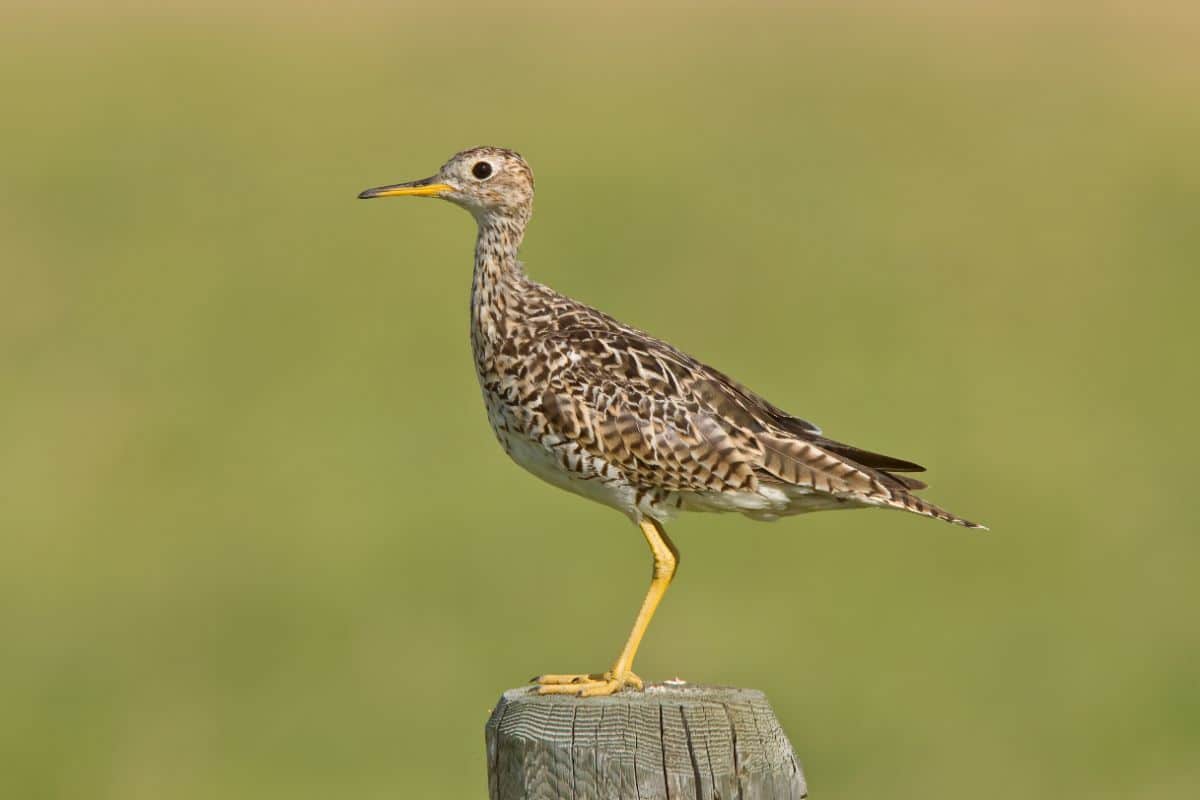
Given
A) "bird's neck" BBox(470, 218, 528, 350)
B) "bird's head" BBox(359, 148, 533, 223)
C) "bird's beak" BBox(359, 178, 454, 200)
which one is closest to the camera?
"bird's beak" BBox(359, 178, 454, 200)

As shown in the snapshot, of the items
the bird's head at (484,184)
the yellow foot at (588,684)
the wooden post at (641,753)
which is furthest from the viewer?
the bird's head at (484,184)

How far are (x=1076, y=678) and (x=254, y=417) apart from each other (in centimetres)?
1106

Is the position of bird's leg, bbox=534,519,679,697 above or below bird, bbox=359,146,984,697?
below

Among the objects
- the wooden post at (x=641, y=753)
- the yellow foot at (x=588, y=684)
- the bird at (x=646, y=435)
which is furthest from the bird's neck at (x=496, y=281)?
the wooden post at (x=641, y=753)

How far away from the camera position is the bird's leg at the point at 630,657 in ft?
31.0

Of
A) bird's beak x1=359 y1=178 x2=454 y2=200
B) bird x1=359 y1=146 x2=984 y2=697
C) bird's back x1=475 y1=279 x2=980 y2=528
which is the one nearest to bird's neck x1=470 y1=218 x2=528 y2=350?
bird x1=359 y1=146 x2=984 y2=697

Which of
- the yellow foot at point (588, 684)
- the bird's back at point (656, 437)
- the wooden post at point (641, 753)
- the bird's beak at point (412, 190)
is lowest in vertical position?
the yellow foot at point (588, 684)

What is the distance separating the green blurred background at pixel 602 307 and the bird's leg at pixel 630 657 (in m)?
8.09

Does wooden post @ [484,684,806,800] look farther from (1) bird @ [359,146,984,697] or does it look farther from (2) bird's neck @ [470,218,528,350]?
(2) bird's neck @ [470,218,528,350]

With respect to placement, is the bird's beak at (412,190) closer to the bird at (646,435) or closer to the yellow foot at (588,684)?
the bird at (646,435)

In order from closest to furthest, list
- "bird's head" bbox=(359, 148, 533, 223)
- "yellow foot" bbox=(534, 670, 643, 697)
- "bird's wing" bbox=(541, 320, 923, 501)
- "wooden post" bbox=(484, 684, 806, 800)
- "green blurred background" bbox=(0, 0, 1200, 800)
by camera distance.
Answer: "wooden post" bbox=(484, 684, 806, 800) < "yellow foot" bbox=(534, 670, 643, 697) < "bird's wing" bbox=(541, 320, 923, 501) < "bird's head" bbox=(359, 148, 533, 223) < "green blurred background" bbox=(0, 0, 1200, 800)

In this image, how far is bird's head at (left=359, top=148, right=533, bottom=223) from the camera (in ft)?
36.4

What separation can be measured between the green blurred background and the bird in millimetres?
8141

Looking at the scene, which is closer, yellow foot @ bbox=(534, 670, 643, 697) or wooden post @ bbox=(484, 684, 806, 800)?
wooden post @ bbox=(484, 684, 806, 800)
